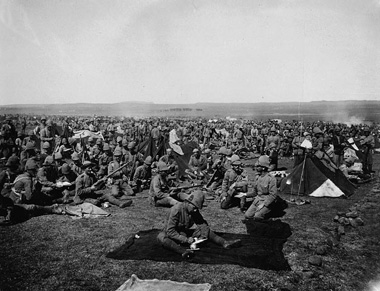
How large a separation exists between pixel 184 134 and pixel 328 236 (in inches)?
847

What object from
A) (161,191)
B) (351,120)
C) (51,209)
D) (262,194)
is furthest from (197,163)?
(351,120)

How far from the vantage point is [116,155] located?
12.1 m

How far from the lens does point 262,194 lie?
8.70 metres

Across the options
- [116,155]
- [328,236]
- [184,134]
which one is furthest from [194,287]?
[184,134]

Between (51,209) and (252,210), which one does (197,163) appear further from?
(51,209)

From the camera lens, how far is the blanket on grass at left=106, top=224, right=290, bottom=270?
18.5 ft

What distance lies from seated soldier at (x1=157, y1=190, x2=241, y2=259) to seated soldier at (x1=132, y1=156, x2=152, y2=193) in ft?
18.1

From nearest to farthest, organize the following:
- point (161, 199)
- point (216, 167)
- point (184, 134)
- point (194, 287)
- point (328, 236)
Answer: point (194, 287) → point (328, 236) → point (161, 199) → point (216, 167) → point (184, 134)

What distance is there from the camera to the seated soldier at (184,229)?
19.8 feet

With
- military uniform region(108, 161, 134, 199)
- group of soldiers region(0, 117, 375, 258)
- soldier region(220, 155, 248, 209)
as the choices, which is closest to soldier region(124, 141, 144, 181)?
group of soldiers region(0, 117, 375, 258)

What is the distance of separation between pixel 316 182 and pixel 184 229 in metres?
6.51

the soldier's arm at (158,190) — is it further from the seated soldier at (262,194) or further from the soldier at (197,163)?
the soldier at (197,163)

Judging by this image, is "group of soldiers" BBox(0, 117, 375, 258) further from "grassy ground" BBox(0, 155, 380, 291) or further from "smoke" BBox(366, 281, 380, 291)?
Answer: "smoke" BBox(366, 281, 380, 291)

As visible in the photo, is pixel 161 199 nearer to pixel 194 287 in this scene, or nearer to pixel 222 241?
pixel 222 241
